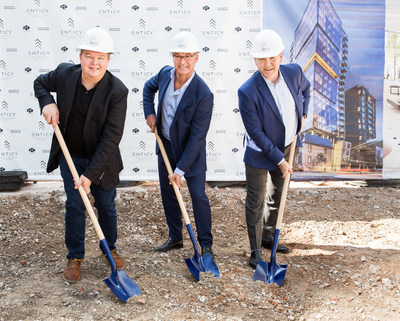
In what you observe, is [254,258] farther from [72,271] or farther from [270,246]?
[72,271]

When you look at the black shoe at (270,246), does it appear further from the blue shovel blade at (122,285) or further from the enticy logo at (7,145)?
the enticy logo at (7,145)

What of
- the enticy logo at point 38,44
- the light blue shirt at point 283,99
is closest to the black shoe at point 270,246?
the light blue shirt at point 283,99

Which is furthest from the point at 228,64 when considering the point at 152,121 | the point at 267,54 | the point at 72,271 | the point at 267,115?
the point at 72,271

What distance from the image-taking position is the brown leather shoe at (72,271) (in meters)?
3.36

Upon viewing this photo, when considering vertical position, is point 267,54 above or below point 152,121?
above

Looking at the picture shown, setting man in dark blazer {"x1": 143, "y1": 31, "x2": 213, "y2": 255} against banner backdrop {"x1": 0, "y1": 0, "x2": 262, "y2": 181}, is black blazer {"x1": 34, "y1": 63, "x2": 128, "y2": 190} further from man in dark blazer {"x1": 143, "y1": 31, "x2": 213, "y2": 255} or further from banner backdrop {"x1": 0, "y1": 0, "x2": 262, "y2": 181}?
banner backdrop {"x1": 0, "y1": 0, "x2": 262, "y2": 181}

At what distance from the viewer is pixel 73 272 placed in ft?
11.1

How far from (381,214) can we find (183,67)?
3.05 metres

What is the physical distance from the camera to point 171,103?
12.0ft

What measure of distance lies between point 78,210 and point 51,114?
0.71 m

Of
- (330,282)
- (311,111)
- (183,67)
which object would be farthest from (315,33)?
(330,282)

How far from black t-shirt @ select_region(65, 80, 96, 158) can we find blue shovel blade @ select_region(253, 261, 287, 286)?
1553mm

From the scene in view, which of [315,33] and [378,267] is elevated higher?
[315,33]

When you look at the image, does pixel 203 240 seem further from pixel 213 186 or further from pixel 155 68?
pixel 155 68
